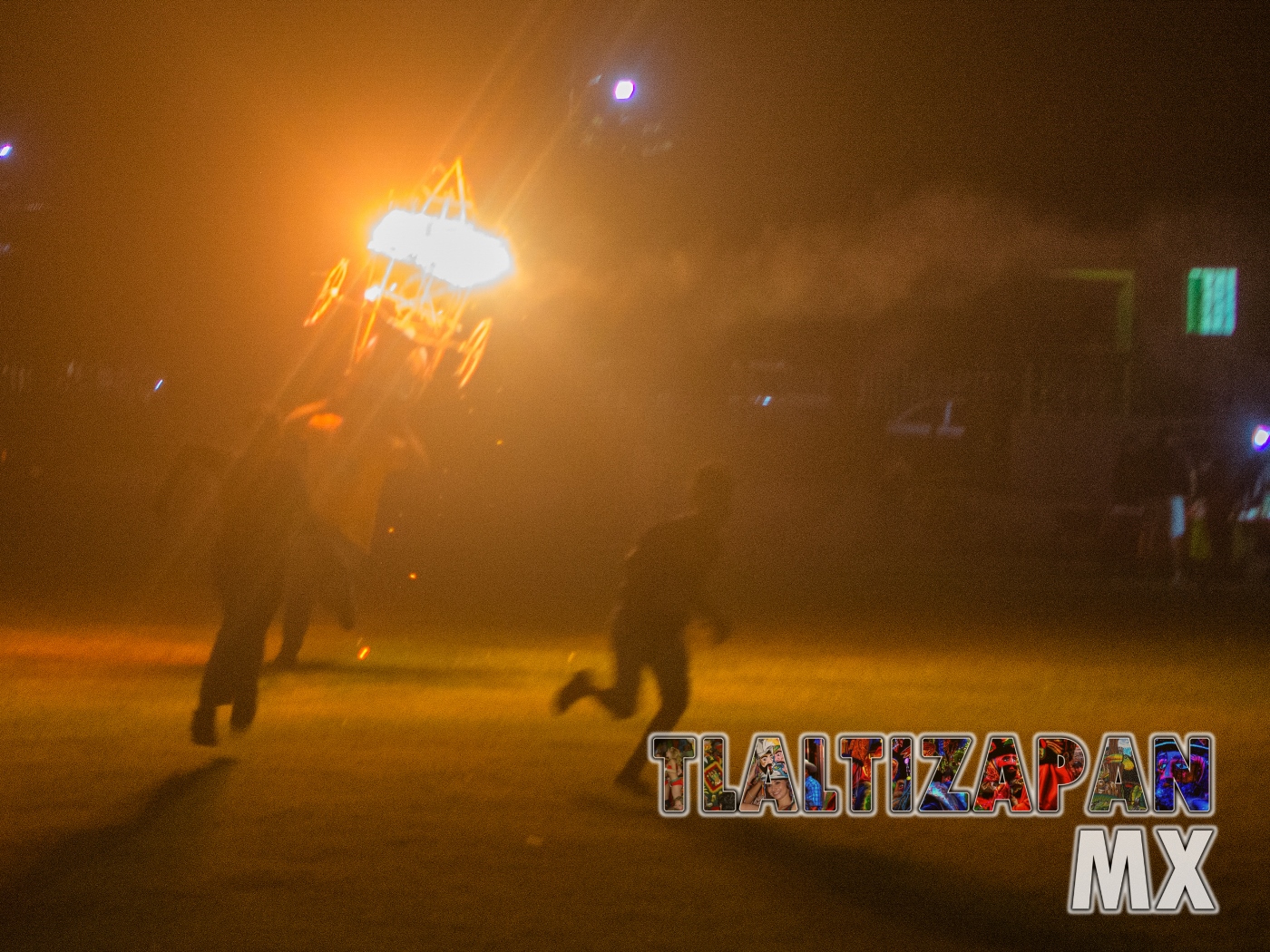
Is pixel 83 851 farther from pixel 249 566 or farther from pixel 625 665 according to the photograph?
pixel 625 665

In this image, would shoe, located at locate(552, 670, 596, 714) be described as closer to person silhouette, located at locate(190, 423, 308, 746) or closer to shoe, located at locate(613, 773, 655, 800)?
shoe, located at locate(613, 773, 655, 800)

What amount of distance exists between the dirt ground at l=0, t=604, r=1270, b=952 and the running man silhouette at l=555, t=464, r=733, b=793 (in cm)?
39

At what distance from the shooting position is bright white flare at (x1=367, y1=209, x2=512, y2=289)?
1412 centimetres

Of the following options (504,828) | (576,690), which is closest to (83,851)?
(504,828)

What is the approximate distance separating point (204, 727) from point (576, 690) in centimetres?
181

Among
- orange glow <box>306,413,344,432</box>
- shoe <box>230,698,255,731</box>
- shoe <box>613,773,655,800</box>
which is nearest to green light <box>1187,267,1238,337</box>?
orange glow <box>306,413,344,432</box>

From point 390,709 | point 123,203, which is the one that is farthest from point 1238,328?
point 390,709

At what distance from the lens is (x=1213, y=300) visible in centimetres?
3073

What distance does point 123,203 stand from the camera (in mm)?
22250

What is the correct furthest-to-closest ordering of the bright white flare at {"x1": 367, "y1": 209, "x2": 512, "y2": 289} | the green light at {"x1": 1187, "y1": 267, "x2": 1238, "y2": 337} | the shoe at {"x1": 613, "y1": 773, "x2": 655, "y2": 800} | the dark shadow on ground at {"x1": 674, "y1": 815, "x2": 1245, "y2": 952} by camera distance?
the green light at {"x1": 1187, "y1": 267, "x2": 1238, "y2": 337} → the bright white flare at {"x1": 367, "y1": 209, "x2": 512, "y2": 289} → the shoe at {"x1": 613, "y1": 773, "x2": 655, "y2": 800} → the dark shadow on ground at {"x1": 674, "y1": 815, "x2": 1245, "y2": 952}

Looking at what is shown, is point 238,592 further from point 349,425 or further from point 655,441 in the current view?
point 655,441

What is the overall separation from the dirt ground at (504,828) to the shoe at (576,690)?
33 cm

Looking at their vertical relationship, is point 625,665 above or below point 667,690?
above

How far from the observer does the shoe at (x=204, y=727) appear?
7758mm
